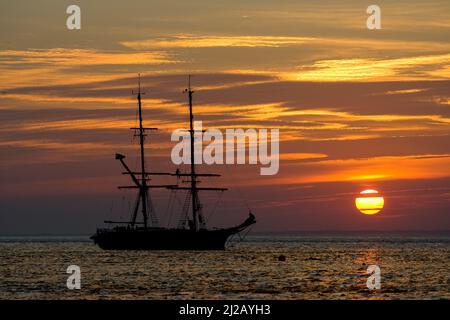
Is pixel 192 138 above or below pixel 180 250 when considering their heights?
above

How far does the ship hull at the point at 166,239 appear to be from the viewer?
12988cm

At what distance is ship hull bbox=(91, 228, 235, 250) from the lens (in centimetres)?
12988

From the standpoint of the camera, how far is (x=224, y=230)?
132 metres

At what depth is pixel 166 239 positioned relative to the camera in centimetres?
13262
